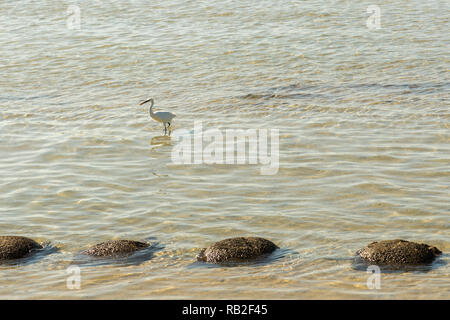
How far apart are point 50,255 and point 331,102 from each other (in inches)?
314

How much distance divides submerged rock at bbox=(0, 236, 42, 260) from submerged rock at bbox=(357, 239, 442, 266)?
4.01m

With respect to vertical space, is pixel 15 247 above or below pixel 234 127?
below

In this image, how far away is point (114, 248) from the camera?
8359 millimetres

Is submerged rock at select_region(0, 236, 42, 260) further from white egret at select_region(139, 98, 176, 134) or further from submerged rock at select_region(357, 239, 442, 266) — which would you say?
white egret at select_region(139, 98, 176, 134)

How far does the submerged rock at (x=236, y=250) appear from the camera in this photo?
8070 mm

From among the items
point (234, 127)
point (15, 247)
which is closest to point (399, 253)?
point (15, 247)

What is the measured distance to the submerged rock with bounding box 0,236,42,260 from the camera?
27.2 ft

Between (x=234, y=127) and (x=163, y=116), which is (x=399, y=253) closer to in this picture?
(x=234, y=127)

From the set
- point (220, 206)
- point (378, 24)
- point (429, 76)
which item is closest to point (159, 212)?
point (220, 206)

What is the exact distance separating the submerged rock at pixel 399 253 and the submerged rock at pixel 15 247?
401 centimetres

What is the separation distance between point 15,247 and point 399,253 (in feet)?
14.7

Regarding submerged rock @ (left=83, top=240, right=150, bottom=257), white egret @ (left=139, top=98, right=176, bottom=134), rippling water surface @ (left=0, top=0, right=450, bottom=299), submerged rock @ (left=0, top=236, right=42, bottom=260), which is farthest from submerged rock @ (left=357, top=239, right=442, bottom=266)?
white egret @ (left=139, top=98, right=176, bottom=134)

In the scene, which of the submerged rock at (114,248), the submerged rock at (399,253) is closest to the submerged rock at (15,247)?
the submerged rock at (114,248)

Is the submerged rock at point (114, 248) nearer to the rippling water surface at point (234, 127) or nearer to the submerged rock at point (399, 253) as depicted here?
the rippling water surface at point (234, 127)
